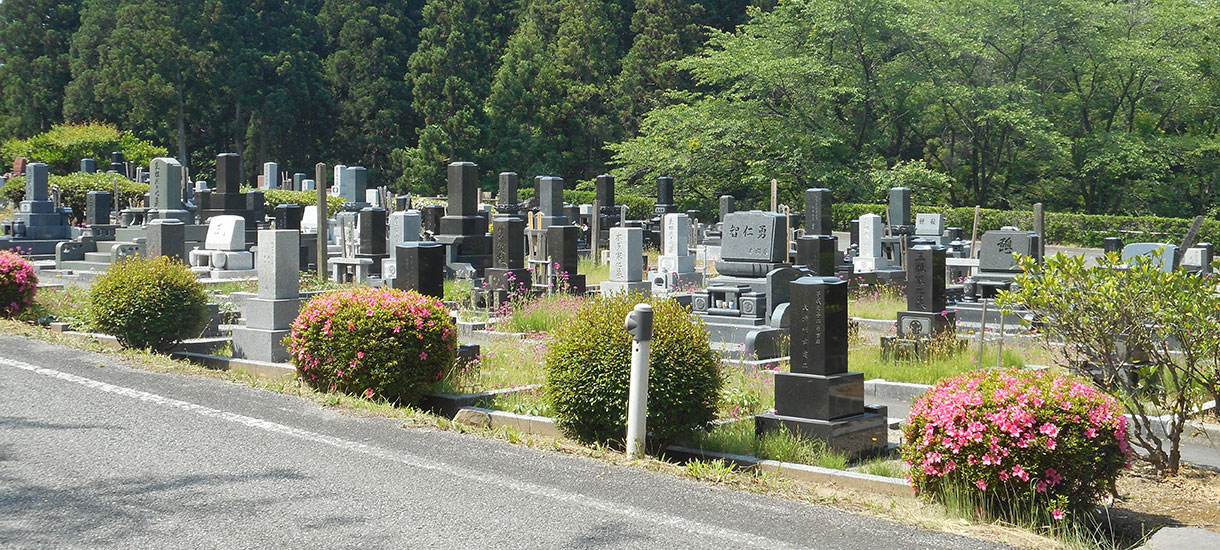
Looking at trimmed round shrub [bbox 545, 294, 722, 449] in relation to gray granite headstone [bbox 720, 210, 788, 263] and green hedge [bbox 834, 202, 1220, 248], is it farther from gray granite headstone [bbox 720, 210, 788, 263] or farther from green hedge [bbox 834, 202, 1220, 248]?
green hedge [bbox 834, 202, 1220, 248]

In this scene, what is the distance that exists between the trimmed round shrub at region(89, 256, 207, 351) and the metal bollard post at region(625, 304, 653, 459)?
611cm

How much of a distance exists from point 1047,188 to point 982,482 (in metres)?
38.6

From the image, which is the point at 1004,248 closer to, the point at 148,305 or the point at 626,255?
the point at 626,255

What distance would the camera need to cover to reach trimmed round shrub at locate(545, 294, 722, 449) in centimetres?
757

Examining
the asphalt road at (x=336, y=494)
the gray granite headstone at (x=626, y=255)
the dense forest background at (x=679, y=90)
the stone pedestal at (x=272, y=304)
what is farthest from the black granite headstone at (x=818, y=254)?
the dense forest background at (x=679, y=90)

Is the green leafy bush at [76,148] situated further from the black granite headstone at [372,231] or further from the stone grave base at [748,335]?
the stone grave base at [748,335]

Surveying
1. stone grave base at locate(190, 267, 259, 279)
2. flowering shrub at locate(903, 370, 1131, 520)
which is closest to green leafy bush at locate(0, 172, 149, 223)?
stone grave base at locate(190, 267, 259, 279)

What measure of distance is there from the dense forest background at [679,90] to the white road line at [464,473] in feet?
103

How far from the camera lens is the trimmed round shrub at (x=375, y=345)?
8.96 metres

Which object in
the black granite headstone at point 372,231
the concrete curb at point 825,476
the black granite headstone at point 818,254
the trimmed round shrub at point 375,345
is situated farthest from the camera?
the black granite headstone at point 372,231

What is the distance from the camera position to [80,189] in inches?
→ 1232

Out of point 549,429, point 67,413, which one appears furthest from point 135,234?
point 549,429

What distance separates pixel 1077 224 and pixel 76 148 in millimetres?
34742

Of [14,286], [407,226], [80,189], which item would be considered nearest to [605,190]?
[407,226]
